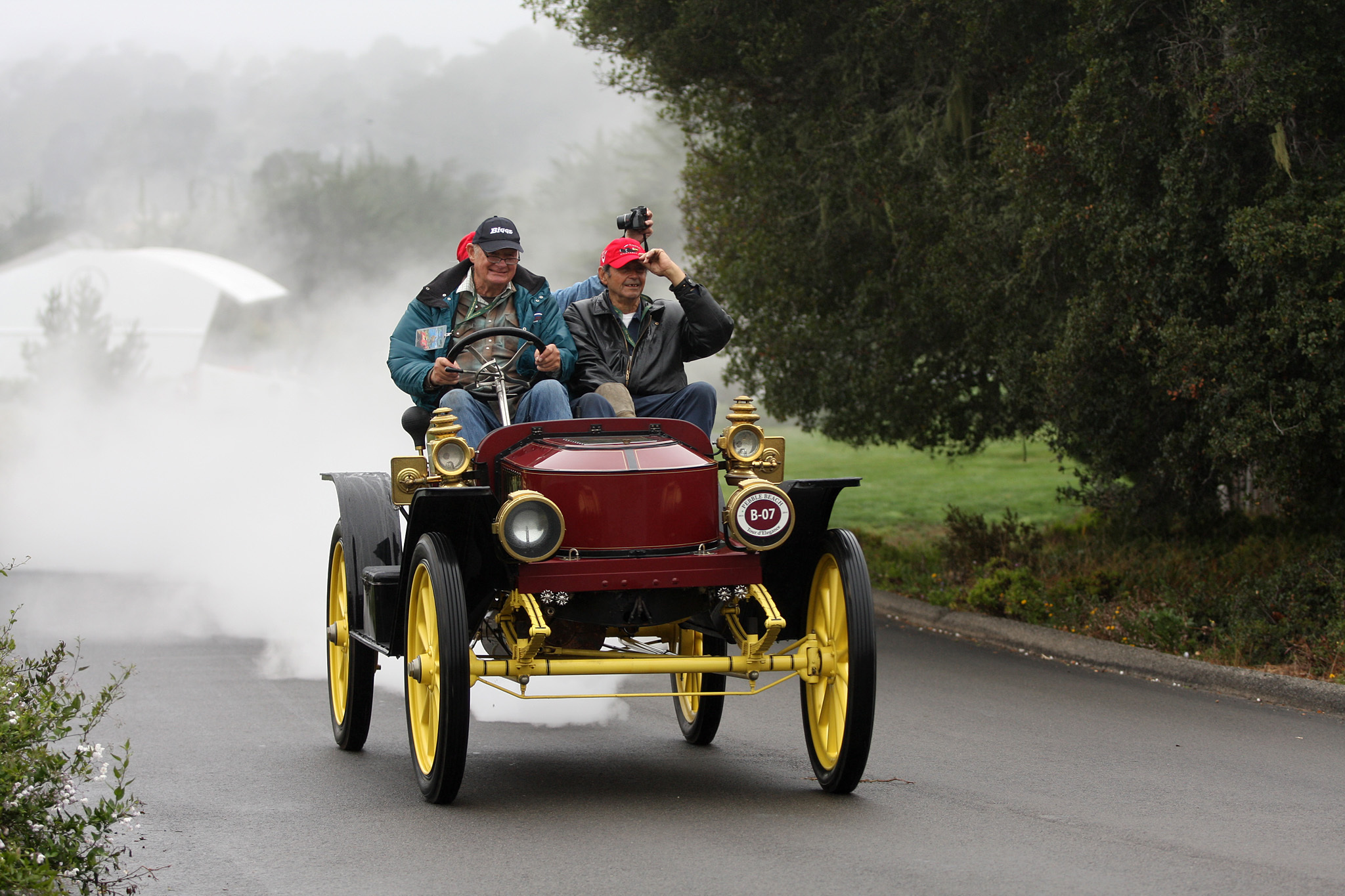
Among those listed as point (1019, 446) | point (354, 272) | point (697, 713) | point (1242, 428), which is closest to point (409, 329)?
point (697, 713)

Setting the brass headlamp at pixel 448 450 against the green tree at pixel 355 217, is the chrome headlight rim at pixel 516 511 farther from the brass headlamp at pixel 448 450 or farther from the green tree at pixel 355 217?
the green tree at pixel 355 217

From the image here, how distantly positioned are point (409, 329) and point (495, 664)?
198 cm

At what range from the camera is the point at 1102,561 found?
11.8 m

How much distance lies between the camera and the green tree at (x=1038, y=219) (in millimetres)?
9047

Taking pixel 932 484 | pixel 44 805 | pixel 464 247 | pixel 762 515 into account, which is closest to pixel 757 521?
pixel 762 515

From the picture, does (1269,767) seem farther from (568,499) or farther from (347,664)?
(347,664)

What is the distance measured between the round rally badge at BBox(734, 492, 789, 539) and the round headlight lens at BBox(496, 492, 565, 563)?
2.25 feet

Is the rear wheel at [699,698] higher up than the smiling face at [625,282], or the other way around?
the smiling face at [625,282]

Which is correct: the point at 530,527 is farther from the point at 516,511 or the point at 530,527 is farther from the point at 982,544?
the point at 982,544

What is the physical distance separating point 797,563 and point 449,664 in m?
1.51

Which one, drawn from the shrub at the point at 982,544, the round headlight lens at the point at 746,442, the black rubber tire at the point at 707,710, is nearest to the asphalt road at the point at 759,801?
the black rubber tire at the point at 707,710

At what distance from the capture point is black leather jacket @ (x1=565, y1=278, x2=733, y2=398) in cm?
691

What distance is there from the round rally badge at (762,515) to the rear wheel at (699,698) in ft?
3.60

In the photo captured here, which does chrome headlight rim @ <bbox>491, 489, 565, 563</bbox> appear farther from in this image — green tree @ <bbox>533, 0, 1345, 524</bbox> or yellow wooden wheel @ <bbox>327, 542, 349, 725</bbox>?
green tree @ <bbox>533, 0, 1345, 524</bbox>
